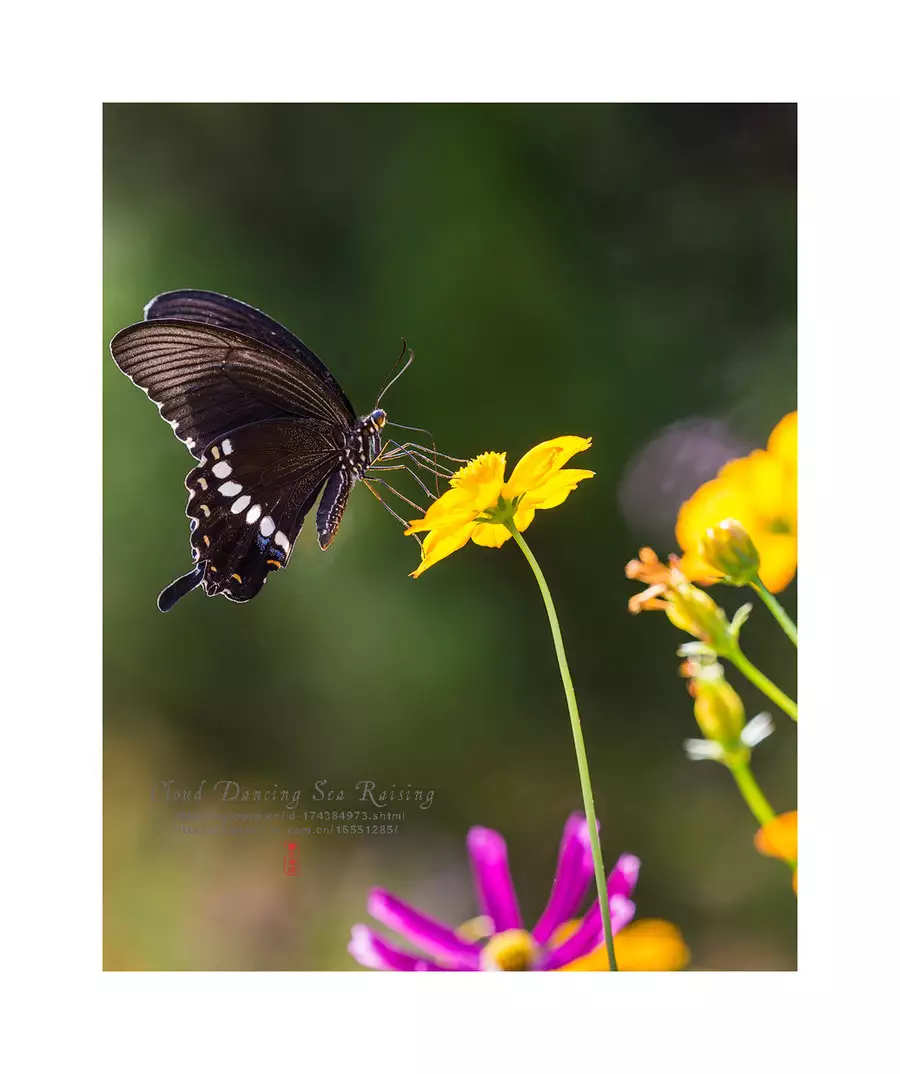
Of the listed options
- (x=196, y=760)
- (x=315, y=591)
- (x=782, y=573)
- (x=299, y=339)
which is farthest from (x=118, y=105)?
(x=782, y=573)

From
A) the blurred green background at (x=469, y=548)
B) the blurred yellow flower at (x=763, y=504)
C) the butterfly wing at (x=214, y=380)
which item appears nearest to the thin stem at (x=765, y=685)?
the blurred yellow flower at (x=763, y=504)

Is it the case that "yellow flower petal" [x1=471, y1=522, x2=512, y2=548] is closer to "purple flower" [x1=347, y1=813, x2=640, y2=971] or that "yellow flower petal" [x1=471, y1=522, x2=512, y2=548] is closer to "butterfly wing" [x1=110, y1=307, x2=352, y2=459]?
"purple flower" [x1=347, y1=813, x2=640, y2=971]

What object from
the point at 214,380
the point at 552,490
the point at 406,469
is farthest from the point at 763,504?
the point at 214,380

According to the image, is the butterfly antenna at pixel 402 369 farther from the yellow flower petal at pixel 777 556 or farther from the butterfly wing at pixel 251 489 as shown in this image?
the yellow flower petal at pixel 777 556

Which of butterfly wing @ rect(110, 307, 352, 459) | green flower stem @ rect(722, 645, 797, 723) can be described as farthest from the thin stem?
butterfly wing @ rect(110, 307, 352, 459)

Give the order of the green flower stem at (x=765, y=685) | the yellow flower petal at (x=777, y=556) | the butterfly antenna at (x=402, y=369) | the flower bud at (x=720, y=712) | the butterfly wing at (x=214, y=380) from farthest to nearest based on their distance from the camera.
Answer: the butterfly antenna at (x=402, y=369), the butterfly wing at (x=214, y=380), the yellow flower petal at (x=777, y=556), the flower bud at (x=720, y=712), the green flower stem at (x=765, y=685)

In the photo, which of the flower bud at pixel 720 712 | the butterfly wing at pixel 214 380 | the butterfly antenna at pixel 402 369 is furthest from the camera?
the butterfly antenna at pixel 402 369
